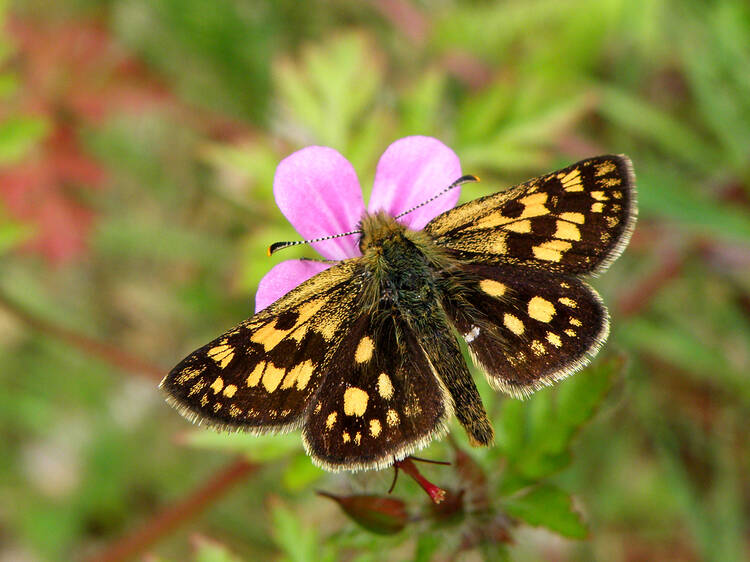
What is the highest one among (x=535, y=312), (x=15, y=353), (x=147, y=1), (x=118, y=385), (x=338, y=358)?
(x=147, y=1)

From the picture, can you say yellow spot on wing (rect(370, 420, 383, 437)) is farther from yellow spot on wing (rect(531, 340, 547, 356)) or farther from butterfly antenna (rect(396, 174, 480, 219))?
butterfly antenna (rect(396, 174, 480, 219))

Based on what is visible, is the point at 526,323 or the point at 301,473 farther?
the point at 301,473

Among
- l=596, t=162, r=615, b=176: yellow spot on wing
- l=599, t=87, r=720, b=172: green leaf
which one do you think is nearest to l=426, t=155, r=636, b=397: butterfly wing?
l=596, t=162, r=615, b=176: yellow spot on wing

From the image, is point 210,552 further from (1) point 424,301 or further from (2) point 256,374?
(1) point 424,301

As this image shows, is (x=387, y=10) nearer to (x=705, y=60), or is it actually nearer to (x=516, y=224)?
(x=705, y=60)

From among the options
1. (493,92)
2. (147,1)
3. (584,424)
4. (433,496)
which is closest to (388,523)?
(433,496)

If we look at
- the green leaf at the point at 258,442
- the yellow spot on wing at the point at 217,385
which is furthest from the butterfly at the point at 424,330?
the green leaf at the point at 258,442

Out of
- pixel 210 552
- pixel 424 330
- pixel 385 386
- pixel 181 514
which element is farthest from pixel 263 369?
pixel 181 514
